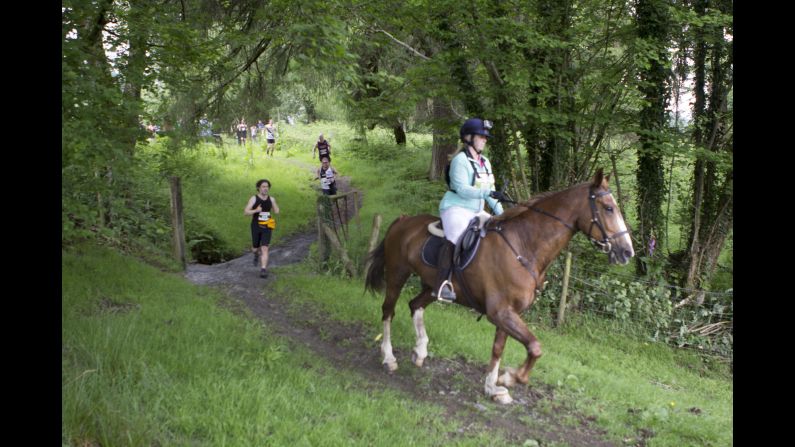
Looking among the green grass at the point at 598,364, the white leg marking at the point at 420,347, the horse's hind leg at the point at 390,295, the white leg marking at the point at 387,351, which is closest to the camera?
the green grass at the point at 598,364

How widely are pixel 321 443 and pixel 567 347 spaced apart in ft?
19.4

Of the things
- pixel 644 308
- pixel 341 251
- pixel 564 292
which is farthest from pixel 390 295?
pixel 644 308

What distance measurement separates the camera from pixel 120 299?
7910 millimetres

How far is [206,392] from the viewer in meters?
4.91

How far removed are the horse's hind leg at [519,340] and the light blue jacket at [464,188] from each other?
1356mm

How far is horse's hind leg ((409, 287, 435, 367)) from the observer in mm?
7059

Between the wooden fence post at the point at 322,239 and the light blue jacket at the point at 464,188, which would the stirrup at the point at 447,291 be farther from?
the wooden fence post at the point at 322,239

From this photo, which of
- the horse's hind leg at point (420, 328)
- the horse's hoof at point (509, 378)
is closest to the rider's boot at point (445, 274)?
the horse's hind leg at point (420, 328)

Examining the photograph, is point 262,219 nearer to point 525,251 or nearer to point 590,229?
point 525,251

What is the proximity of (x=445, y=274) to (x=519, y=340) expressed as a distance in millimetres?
1179

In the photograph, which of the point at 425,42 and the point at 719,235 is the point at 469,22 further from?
the point at 719,235

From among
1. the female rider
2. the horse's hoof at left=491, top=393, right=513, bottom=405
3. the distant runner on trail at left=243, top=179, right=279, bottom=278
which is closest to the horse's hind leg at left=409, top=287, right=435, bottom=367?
the female rider

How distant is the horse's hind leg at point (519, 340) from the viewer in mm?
5633

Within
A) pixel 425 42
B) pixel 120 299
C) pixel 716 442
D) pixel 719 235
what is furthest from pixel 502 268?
pixel 425 42
